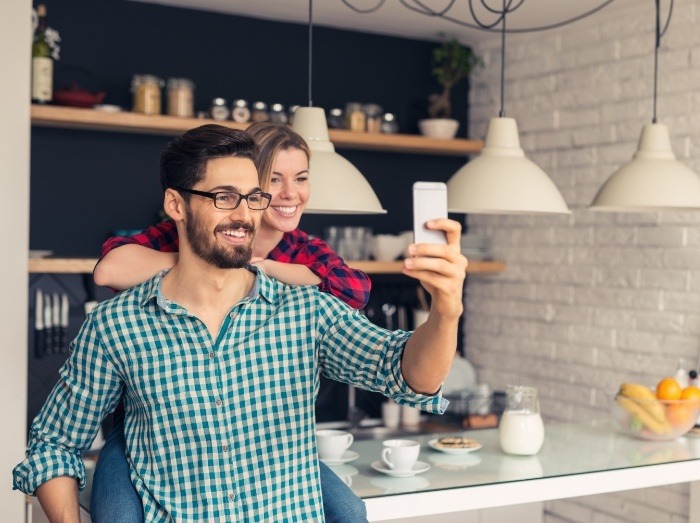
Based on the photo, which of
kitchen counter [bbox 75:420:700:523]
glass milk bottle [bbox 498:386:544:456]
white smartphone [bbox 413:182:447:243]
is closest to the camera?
white smartphone [bbox 413:182:447:243]

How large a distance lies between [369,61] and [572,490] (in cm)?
280

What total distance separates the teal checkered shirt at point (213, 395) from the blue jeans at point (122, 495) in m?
0.03

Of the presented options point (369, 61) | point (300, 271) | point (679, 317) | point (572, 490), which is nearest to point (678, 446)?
point (572, 490)

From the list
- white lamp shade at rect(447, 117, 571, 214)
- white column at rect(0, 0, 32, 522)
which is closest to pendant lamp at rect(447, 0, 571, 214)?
white lamp shade at rect(447, 117, 571, 214)

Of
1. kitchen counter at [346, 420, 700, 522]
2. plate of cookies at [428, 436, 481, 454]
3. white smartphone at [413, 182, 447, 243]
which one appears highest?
white smartphone at [413, 182, 447, 243]

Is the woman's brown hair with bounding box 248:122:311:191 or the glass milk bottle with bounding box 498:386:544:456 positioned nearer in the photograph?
the woman's brown hair with bounding box 248:122:311:191

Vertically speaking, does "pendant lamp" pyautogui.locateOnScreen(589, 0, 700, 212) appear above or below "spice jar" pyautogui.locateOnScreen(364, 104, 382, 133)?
below

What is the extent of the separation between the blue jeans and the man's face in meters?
0.45

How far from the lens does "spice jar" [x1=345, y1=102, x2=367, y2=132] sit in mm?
4391

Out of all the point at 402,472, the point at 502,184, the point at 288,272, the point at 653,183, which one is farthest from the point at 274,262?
the point at 653,183

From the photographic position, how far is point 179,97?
4027 millimetres

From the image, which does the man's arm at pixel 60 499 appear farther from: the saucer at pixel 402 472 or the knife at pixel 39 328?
the knife at pixel 39 328

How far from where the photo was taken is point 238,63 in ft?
14.4

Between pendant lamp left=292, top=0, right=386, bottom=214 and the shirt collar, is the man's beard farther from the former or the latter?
pendant lamp left=292, top=0, right=386, bottom=214
